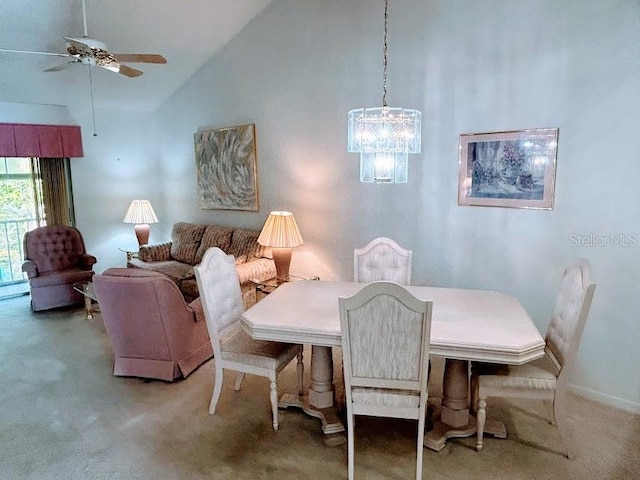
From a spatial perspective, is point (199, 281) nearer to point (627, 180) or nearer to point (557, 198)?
point (557, 198)

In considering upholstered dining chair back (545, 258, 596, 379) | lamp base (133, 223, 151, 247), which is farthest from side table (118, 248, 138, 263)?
upholstered dining chair back (545, 258, 596, 379)

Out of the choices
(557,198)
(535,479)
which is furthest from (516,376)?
(557,198)

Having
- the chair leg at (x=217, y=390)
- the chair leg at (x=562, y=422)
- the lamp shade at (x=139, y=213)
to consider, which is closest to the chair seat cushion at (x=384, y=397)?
the chair leg at (x=562, y=422)

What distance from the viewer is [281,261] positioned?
13.9 ft

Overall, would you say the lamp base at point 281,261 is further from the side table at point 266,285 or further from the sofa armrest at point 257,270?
the sofa armrest at point 257,270

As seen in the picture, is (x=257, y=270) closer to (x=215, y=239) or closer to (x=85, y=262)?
Answer: (x=215, y=239)

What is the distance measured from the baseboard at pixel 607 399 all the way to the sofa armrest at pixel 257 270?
9.14ft

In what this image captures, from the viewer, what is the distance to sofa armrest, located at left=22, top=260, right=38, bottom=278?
193 inches

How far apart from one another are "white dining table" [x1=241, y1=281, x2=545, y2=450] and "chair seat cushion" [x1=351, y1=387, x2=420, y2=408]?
0.25m

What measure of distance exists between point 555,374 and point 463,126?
76.6 inches

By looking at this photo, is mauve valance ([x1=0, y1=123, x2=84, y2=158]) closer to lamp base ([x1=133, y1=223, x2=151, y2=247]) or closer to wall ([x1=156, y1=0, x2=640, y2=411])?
lamp base ([x1=133, y1=223, x2=151, y2=247])

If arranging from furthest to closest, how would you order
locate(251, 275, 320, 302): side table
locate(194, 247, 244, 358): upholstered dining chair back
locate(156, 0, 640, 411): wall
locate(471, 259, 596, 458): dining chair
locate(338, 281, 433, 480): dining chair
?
locate(251, 275, 320, 302): side table < locate(156, 0, 640, 411): wall < locate(194, 247, 244, 358): upholstered dining chair back < locate(471, 259, 596, 458): dining chair < locate(338, 281, 433, 480): dining chair

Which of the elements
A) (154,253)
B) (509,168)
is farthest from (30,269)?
(509,168)

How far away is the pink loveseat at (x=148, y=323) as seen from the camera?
3037 mm
